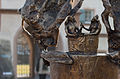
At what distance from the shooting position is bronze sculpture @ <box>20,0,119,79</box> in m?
1.81

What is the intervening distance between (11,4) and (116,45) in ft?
28.3

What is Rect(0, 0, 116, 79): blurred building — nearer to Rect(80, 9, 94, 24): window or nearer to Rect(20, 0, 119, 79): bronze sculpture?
Rect(80, 9, 94, 24): window

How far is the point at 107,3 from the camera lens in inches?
70.9

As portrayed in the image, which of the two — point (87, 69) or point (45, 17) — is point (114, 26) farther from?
point (45, 17)

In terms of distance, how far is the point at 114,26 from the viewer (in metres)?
1.85

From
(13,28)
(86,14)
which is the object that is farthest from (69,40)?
(86,14)

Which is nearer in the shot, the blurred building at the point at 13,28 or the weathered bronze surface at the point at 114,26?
the weathered bronze surface at the point at 114,26

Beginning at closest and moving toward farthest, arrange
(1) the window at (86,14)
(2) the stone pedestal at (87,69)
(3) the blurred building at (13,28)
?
(2) the stone pedestal at (87,69), (3) the blurred building at (13,28), (1) the window at (86,14)

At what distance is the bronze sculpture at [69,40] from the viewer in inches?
71.3

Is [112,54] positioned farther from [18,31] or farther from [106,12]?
[18,31]

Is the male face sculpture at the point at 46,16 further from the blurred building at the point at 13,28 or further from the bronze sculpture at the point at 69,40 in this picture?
the blurred building at the point at 13,28

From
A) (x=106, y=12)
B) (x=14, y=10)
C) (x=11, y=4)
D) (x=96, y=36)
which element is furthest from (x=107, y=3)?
(x=11, y=4)

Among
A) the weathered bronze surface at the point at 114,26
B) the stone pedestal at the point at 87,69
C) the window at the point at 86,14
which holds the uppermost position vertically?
the window at the point at 86,14

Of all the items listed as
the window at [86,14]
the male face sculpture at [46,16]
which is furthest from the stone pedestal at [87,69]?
the window at [86,14]
